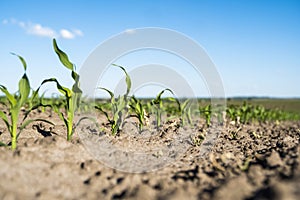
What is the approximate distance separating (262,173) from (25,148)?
5.80 feet

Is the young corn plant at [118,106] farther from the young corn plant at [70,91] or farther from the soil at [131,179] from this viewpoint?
the soil at [131,179]

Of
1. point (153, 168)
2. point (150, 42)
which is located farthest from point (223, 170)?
point (150, 42)

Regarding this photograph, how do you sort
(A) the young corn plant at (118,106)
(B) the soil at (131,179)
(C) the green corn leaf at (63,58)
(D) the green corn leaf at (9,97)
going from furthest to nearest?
(A) the young corn plant at (118,106), (C) the green corn leaf at (63,58), (D) the green corn leaf at (9,97), (B) the soil at (131,179)

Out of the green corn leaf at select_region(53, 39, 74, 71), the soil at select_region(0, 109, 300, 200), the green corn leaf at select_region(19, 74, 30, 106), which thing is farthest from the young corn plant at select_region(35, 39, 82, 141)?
the soil at select_region(0, 109, 300, 200)

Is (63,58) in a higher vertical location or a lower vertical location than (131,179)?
higher

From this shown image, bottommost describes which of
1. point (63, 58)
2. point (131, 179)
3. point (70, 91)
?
point (131, 179)

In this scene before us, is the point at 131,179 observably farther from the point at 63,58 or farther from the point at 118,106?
the point at 118,106

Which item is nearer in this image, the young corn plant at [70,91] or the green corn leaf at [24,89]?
the green corn leaf at [24,89]

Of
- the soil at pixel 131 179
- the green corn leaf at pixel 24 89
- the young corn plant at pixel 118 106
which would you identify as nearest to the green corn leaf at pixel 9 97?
the green corn leaf at pixel 24 89

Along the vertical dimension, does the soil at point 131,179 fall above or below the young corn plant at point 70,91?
below

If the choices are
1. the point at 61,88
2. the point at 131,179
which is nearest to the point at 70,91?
the point at 61,88

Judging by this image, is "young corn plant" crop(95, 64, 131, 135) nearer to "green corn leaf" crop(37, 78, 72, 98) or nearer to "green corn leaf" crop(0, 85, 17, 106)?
"green corn leaf" crop(37, 78, 72, 98)

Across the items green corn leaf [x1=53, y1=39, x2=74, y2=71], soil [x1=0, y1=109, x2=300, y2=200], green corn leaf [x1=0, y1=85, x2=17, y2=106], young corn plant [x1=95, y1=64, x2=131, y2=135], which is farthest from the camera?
young corn plant [x1=95, y1=64, x2=131, y2=135]

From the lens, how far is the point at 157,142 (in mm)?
3748
